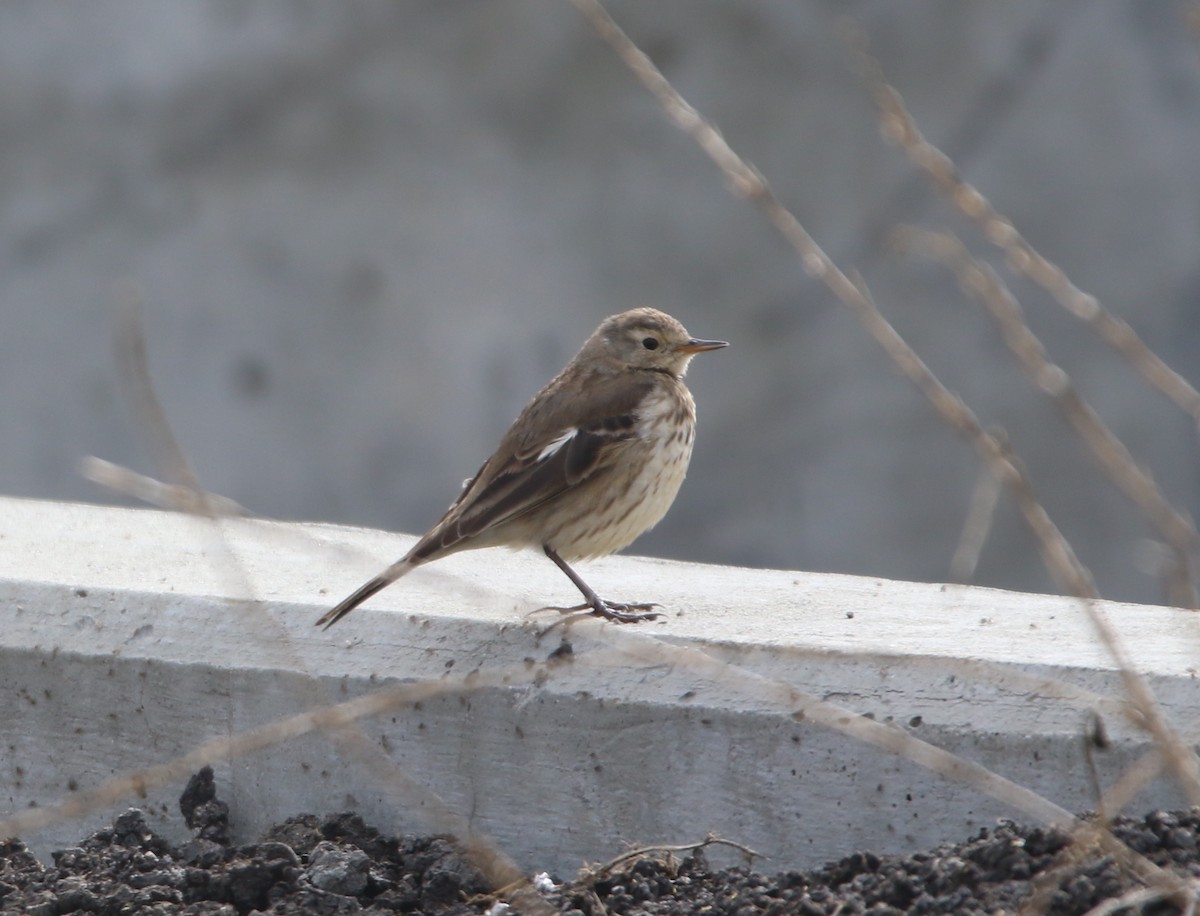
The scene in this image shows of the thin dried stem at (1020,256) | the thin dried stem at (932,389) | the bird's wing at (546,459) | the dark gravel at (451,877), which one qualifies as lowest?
the dark gravel at (451,877)

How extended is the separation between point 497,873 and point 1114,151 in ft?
20.7

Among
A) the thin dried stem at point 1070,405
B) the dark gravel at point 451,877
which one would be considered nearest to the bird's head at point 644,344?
the dark gravel at point 451,877

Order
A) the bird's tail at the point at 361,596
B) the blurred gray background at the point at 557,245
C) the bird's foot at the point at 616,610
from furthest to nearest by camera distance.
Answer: the blurred gray background at the point at 557,245 → the bird's foot at the point at 616,610 → the bird's tail at the point at 361,596

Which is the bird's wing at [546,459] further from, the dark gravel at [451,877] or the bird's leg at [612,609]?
the dark gravel at [451,877]

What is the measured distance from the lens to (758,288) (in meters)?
8.35

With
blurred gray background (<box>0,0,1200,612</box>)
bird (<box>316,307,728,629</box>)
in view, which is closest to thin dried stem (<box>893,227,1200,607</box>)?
bird (<box>316,307,728,629</box>)

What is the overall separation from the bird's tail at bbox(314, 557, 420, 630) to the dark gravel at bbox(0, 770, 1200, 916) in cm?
42

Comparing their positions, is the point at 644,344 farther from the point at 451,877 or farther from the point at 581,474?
the point at 451,877

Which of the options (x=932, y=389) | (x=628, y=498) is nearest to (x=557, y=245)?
(x=628, y=498)

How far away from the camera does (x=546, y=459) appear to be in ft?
14.9

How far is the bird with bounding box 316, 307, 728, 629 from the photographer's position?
4441 mm

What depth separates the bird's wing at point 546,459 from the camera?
14.4 ft

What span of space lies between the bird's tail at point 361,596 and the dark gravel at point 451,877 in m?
0.42

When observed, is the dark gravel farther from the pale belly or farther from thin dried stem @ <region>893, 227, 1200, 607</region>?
the pale belly
